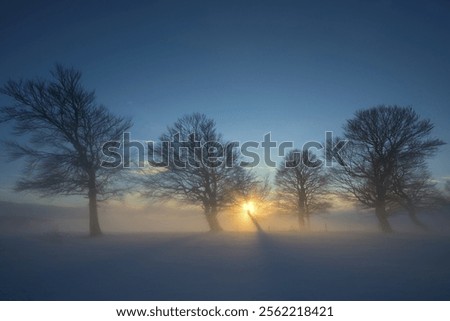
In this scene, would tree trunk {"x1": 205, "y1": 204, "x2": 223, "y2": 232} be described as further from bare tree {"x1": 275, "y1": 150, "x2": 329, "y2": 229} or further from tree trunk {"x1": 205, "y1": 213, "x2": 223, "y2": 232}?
bare tree {"x1": 275, "y1": 150, "x2": 329, "y2": 229}

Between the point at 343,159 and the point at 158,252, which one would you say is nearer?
the point at 158,252

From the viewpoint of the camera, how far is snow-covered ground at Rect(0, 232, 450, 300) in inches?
198

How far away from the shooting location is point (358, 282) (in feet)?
18.0

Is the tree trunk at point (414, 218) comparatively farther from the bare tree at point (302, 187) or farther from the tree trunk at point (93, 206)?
the tree trunk at point (93, 206)

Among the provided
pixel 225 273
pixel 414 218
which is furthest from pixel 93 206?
pixel 414 218

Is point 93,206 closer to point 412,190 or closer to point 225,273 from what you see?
point 225,273

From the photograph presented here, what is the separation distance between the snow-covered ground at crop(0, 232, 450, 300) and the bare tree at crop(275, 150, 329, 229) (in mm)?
→ 13336

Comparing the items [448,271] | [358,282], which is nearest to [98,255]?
[358,282]

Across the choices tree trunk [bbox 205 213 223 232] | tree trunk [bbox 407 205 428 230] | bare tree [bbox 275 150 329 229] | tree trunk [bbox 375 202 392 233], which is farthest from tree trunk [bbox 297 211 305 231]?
tree trunk [bbox 205 213 223 232]

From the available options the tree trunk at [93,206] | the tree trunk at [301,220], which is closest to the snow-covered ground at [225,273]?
the tree trunk at [93,206]

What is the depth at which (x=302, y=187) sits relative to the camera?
23516 millimetres

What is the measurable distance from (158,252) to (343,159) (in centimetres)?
1530
